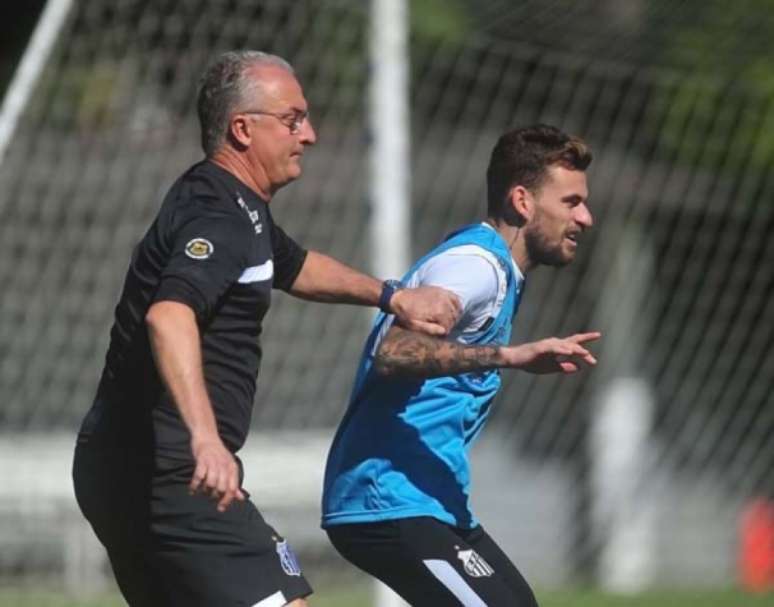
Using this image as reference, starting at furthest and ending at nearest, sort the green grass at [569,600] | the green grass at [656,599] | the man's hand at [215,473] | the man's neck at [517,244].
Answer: the green grass at [656,599]
the green grass at [569,600]
the man's neck at [517,244]
the man's hand at [215,473]

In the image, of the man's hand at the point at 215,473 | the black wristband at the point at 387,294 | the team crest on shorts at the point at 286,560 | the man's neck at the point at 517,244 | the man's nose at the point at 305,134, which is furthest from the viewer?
the man's neck at the point at 517,244

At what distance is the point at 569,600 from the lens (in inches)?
367

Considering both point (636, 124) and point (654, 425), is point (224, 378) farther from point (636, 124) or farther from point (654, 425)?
point (654, 425)

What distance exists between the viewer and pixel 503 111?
11398 mm

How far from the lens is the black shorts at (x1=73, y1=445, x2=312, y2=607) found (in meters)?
4.86

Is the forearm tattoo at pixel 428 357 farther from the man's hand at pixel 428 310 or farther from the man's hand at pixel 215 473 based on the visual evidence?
the man's hand at pixel 215 473

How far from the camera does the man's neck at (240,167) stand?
5.17 m

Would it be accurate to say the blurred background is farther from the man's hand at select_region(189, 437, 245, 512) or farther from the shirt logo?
the man's hand at select_region(189, 437, 245, 512)

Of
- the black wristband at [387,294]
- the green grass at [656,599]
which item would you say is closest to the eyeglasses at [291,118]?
the black wristband at [387,294]

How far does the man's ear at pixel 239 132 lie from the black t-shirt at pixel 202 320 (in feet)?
0.39

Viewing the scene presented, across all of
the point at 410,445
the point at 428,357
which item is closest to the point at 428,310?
the point at 428,357

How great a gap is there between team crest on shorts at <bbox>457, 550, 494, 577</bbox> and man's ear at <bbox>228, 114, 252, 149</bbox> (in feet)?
3.97

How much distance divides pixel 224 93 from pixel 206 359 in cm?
71

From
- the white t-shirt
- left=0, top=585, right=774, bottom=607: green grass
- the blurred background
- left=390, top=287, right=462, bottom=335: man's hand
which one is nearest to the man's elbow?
left=390, top=287, right=462, bottom=335: man's hand
